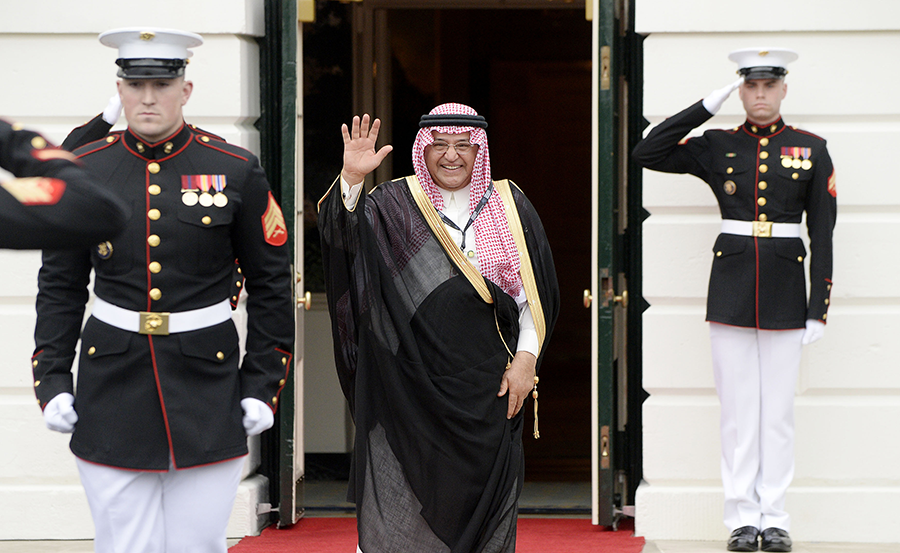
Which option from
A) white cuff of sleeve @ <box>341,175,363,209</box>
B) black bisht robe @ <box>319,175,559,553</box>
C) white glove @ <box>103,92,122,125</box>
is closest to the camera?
white cuff of sleeve @ <box>341,175,363,209</box>

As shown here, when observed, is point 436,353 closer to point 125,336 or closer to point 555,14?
point 125,336

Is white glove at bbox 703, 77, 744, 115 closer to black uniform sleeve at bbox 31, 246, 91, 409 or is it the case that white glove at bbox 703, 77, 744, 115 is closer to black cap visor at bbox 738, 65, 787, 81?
black cap visor at bbox 738, 65, 787, 81

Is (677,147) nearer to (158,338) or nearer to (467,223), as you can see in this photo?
(467,223)

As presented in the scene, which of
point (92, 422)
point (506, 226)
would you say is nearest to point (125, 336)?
point (92, 422)

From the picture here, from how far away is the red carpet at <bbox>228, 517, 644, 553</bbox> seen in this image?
16.4 feet

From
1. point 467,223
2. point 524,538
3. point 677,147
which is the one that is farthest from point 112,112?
point 524,538

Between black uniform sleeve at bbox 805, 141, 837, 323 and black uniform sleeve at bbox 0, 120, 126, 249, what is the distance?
11.4ft

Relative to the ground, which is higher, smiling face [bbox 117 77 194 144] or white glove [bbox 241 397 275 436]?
smiling face [bbox 117 77 194 144]

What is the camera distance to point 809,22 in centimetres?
518

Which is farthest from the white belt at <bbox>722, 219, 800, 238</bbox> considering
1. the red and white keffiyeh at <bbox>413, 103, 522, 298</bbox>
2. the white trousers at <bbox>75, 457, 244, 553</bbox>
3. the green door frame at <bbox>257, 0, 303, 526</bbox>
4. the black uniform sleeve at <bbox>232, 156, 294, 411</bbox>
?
the white trousers at <bbox>75, 457, 244, 553</bbox>

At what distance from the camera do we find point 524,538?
5.23 metres

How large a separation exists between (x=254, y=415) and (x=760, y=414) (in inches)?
97.0

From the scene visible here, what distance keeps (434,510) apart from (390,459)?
9.0 inches

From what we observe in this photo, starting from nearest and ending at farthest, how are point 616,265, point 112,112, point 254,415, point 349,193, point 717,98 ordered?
point 254,415 → point 349,193 → point 112,112 → point 717,98 → point 616,265
